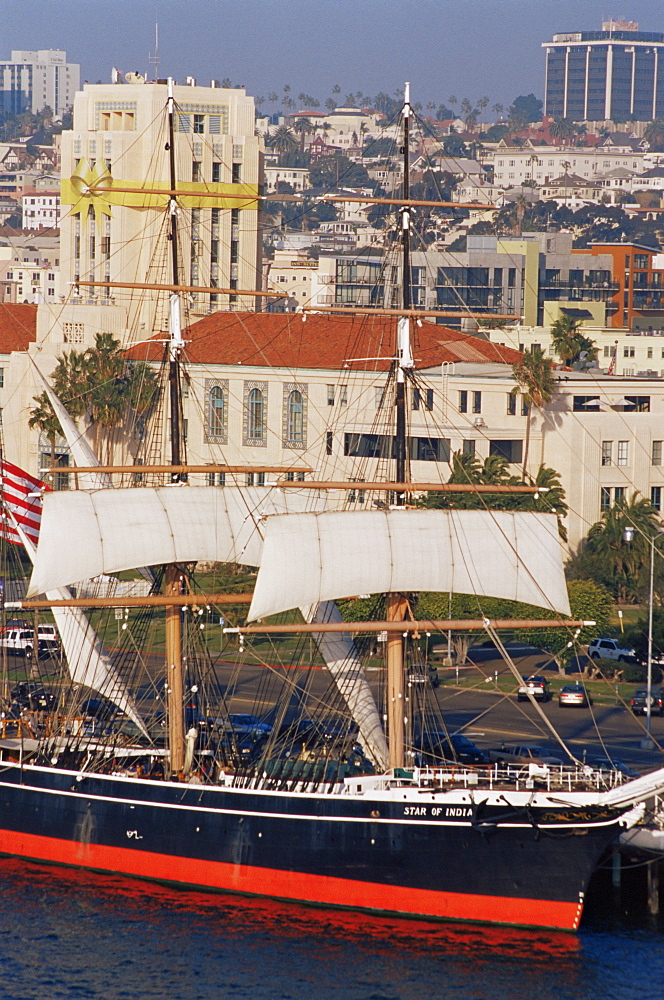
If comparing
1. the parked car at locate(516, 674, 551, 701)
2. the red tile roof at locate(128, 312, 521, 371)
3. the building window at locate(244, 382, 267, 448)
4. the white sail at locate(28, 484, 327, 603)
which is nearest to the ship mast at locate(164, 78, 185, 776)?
the white sail at locate(28, 484, 327, 603)

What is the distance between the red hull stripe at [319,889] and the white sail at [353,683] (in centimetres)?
535

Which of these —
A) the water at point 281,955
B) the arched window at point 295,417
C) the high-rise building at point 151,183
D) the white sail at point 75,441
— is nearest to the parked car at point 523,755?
the water at point 281,955

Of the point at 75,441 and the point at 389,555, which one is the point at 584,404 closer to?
the point at 75,441

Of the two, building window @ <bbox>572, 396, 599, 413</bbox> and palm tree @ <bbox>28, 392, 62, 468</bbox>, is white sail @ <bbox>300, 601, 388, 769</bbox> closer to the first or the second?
palm tree @ <bbox>28, 392, 62, 468</bbox>

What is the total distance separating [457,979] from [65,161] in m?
106

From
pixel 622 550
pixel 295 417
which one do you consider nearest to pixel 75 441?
pixel 622 550

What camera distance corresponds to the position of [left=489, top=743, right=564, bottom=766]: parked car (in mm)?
63281

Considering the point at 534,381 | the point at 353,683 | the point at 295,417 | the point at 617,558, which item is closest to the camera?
the point at 353,683

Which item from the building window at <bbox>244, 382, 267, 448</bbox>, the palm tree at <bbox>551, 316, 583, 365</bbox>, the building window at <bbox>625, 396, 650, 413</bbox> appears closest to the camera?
the building window at <bbox>625, 396, 650, 413</bbox>

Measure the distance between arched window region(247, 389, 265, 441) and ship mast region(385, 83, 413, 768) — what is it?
2184 inches

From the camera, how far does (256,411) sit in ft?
391

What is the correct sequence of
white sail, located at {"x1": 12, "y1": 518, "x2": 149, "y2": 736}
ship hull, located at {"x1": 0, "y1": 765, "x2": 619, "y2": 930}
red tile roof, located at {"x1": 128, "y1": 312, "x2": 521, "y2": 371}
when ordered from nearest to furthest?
1. ship hull, located at {"x1": 0, "y1": 765, "x2": 619, "y2": 930}
2. white sail, located at {"x1": 12, "y1": 518, "x2": 149, "y2": 736}
3. red tile roof, located at {"x1": 128, "y1": 312, "x2": 521, "y2": 371}

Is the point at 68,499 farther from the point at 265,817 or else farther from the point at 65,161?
the point at 65,161

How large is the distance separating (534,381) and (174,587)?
47.9 metres
